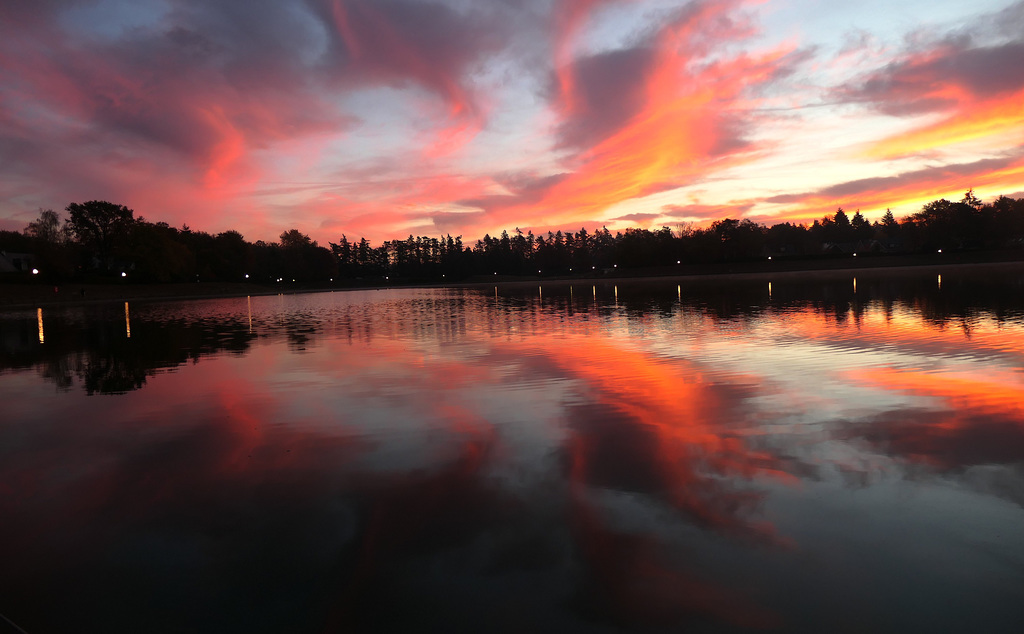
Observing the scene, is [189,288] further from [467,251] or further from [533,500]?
[533,500]

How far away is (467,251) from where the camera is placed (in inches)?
7082

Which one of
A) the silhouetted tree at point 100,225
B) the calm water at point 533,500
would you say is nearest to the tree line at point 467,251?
the silhouetted tree at point 100,225

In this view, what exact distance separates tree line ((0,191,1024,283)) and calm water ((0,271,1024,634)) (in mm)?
102081

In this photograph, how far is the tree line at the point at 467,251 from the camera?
99250 millimetres

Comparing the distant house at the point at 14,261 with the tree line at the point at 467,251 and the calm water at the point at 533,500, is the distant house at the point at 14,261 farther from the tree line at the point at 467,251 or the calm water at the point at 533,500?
the calm water at the point at 533,500

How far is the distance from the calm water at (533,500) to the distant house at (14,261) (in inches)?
4741

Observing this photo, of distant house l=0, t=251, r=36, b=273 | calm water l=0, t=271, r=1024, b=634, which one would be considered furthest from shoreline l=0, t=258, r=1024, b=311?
calm water l=0, t=271, r=1024, b=634

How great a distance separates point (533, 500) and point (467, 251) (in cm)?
17592

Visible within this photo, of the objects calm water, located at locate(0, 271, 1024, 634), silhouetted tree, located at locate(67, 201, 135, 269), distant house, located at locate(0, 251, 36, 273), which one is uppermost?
silhouetted tree, located at locate(67, 201, 135, 269)

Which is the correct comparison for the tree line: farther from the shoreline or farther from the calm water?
the calm water

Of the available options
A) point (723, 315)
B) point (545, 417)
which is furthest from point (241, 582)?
point (723, 315)

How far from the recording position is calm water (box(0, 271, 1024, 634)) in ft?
13.6

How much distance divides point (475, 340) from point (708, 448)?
13176mm

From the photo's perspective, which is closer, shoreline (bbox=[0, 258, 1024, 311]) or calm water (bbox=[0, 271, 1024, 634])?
calm water (bbox=[0, 271, 1024, 634])
